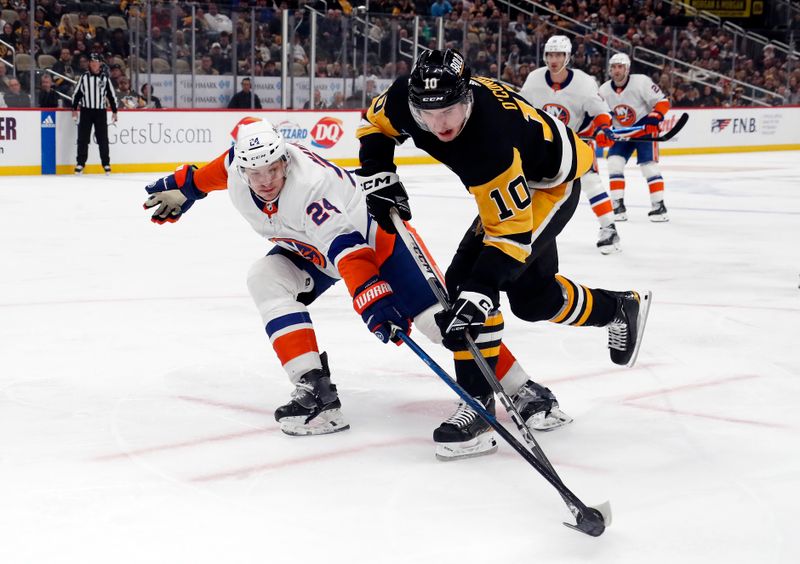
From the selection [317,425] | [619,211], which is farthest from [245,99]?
[317,425]

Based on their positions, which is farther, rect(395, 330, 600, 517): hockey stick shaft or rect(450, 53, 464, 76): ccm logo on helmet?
rect(450, 53, 464, 76): ccm logo on helmet

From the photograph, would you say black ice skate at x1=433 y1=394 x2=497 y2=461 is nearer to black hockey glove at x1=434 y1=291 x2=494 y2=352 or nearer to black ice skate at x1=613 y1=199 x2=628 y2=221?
black hockey glove at x1=434 y1=291 x2=494 y2=352

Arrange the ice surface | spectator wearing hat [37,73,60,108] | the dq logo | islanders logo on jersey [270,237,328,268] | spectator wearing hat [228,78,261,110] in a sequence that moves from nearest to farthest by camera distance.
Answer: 1. the ice surface
2. islanders logo on jersey [270,237,328,268]
3. spectator wearing hat [37,73,60,108]
4. spectator wearing hat [228,78,261,110]
5. the dq logo

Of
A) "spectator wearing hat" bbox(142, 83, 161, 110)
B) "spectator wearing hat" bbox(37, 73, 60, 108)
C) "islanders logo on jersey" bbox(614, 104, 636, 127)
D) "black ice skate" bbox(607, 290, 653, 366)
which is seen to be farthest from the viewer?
"spectator wearing hat" bbox(142, 83, 161, 110)

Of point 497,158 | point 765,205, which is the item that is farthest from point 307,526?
point 765,205

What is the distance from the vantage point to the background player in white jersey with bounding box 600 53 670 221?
340 inches

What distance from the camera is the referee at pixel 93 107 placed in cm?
1137

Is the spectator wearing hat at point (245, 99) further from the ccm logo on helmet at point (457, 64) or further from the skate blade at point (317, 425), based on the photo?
the ccm logo on helmet at point (457, 64)

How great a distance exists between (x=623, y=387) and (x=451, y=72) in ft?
5.07

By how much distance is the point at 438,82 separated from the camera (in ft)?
8.87

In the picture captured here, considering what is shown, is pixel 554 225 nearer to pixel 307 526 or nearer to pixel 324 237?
pixel 324 237

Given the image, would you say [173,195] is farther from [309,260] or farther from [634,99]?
[634,99]

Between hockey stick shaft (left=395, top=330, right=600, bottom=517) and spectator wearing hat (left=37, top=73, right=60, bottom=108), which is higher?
spectator wearing hat (left=37, top=73, right=60, bottom=108)

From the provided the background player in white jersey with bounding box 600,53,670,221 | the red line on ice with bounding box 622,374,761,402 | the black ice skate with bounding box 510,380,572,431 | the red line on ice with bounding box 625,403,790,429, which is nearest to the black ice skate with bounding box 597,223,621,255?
the background player in white jersey with bounding box 600,53,670,221
